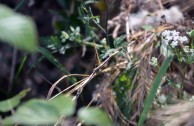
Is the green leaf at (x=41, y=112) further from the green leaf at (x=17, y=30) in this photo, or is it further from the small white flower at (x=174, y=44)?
the small white flower at (x=174, y=44)

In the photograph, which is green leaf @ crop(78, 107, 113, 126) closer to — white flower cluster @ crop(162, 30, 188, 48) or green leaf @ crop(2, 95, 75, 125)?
green leaf @ crop(2, 95, 75, 125)

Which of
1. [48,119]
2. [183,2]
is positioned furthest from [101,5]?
[48,119]

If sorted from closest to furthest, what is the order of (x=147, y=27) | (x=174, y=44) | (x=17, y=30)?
(x=17, y=30) → (x=174, y=44) → (x=147, y=27)

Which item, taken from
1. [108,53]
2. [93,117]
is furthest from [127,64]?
[93,117]

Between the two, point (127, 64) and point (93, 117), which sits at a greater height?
point (93, 117)

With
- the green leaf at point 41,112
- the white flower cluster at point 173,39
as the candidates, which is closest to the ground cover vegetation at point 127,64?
the white flower cluster at point 173,39

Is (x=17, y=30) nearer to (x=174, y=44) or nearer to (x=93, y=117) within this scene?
(x=93, y=117)

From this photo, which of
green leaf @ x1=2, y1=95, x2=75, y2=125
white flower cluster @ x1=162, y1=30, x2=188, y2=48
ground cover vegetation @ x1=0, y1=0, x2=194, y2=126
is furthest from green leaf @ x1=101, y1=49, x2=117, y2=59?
green leaf @ x1=2, y1=95, x2=75, y2=125

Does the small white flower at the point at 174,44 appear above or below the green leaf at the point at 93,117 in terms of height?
below
